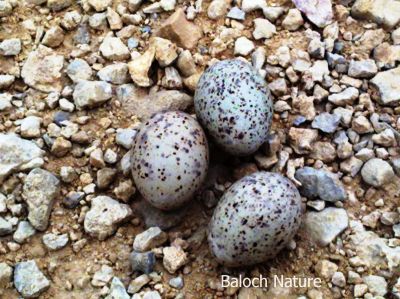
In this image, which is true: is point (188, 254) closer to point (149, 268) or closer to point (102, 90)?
point (149, 268)

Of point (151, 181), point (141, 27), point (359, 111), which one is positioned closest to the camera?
point (151, 181)

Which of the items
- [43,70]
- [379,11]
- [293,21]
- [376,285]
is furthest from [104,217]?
[379,11]

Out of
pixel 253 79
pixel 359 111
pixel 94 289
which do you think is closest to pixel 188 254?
pixel 94 289

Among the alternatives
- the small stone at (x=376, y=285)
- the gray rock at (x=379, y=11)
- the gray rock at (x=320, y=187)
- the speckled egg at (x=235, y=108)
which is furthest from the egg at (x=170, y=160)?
the gray rock at (x=379, y=11)

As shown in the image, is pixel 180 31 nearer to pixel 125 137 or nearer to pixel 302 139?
pixel 125 137

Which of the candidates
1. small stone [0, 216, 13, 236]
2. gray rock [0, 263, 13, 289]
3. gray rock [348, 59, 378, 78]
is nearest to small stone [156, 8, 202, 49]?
gray rock [348, 59, 378, 78]
